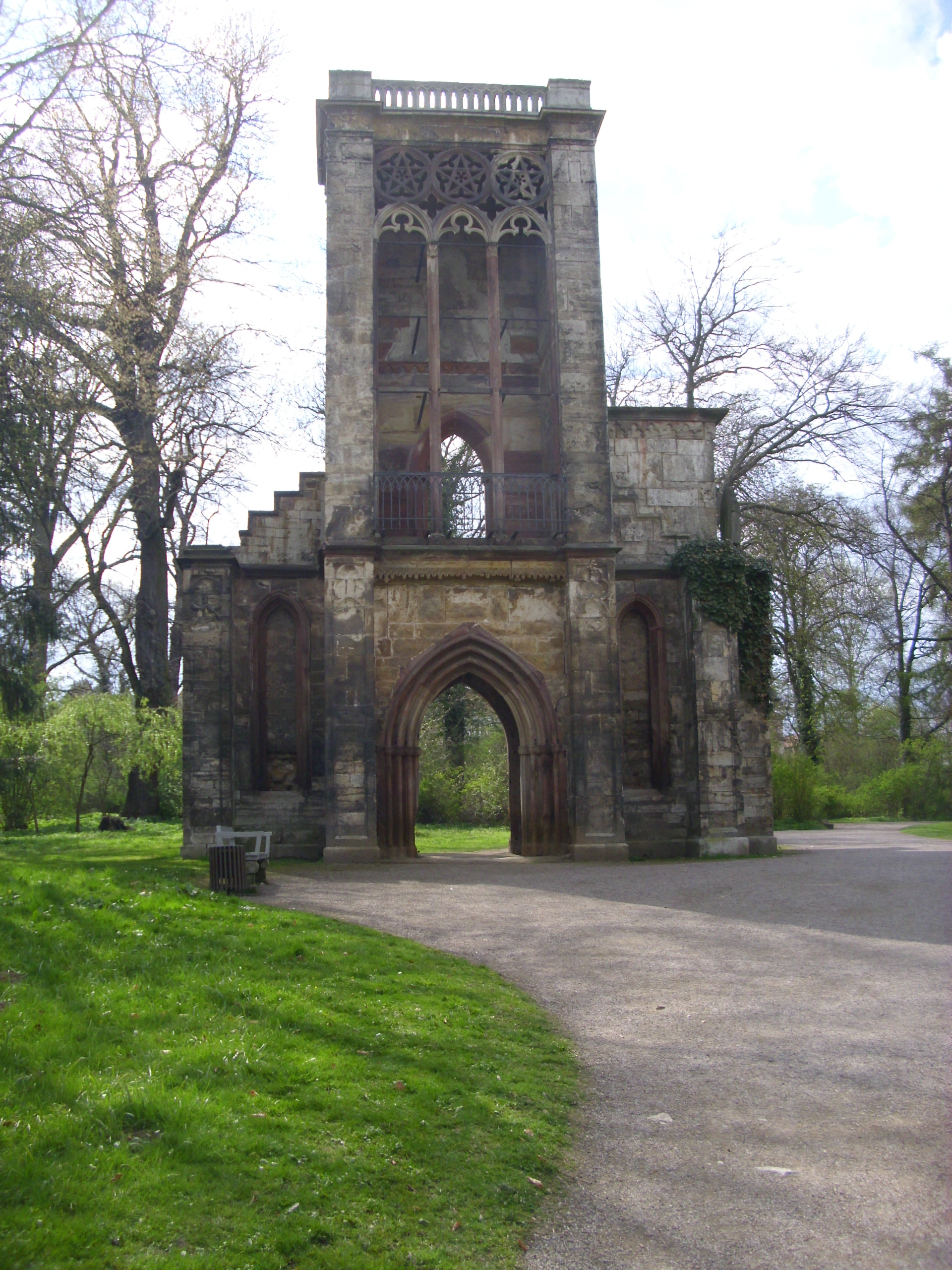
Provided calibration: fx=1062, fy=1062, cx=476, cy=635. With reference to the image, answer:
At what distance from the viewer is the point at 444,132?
17.6 metres

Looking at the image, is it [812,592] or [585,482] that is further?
[812,592]

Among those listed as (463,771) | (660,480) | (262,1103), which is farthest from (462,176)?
(262,1103)

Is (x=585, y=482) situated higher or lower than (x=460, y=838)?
higher

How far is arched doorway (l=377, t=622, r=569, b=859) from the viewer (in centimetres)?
1596

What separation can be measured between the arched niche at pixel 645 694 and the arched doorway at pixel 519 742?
1840 mm

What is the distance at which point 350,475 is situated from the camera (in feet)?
53.1

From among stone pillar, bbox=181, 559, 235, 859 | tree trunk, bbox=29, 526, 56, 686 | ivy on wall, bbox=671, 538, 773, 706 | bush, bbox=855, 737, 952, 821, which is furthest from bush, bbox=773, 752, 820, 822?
tree trunk, bbox=29, 526, 56, 686

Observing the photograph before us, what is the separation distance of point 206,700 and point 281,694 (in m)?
1.33

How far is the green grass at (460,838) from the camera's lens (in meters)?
19.6

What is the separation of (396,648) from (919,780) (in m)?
19.4

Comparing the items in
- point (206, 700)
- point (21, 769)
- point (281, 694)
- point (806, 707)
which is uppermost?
point (806, 707)

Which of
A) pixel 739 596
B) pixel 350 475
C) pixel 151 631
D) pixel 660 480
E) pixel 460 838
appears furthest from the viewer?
pixel 151 631

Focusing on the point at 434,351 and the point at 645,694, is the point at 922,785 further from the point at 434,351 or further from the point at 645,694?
the point at 434,351

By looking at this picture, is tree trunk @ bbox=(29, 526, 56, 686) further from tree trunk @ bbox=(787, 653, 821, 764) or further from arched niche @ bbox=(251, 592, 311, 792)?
tree trunk @ bbox=(787, 653, 821, 764)
